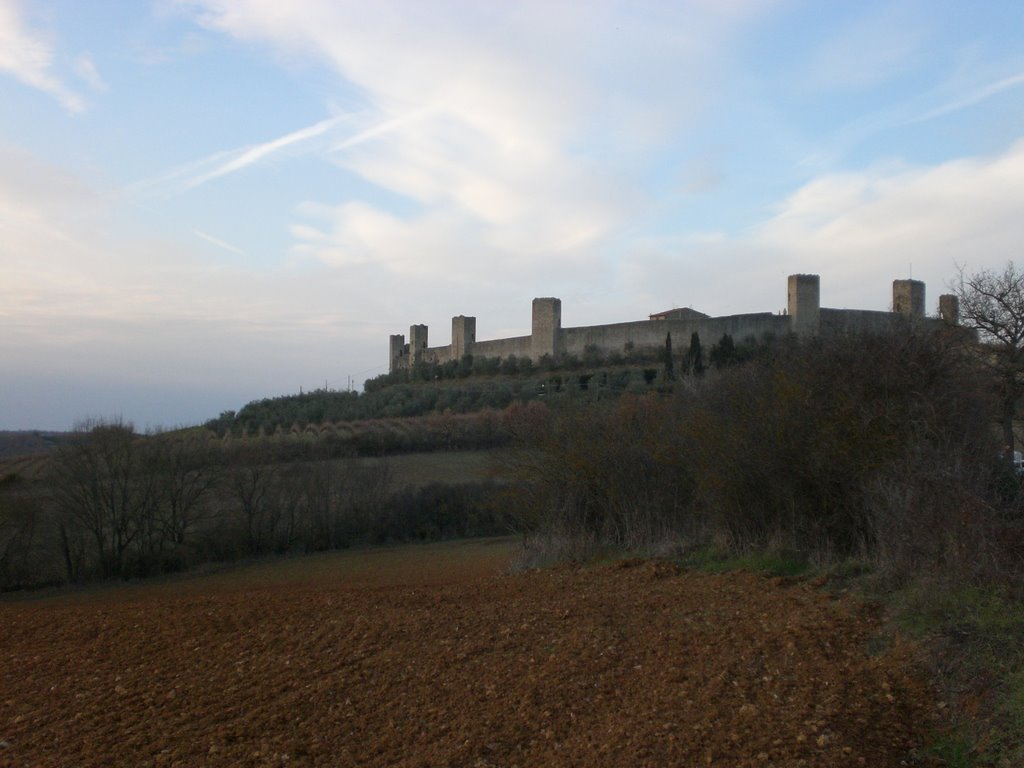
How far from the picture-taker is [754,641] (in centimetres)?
668

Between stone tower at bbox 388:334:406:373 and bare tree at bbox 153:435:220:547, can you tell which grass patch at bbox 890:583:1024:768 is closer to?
bare tree at bbox 153:435:220:547

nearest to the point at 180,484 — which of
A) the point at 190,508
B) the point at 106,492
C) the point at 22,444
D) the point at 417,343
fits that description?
the point at 190,508

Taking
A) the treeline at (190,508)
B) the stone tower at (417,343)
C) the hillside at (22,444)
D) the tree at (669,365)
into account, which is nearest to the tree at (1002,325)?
the treeline at (190,508)

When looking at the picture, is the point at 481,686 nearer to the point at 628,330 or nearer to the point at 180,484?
the point at 180,484

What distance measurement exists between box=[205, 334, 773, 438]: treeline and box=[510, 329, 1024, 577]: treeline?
25868 mm

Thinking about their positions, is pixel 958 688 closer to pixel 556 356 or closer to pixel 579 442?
pixel 579 442

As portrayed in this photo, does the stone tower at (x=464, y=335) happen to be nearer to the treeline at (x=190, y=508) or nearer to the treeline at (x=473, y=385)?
the treeline at (x=473, y=385)

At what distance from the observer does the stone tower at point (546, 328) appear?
192ft

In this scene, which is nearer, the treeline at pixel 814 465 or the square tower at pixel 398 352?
the treeline at pixel 814 465

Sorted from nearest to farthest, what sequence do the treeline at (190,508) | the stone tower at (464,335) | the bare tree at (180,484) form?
the treeline at (190,508) < the bare tree at (180,484) < the stone tower at (464,335)

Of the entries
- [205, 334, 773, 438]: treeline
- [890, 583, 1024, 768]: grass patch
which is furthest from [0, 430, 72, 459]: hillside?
[890, 583, 1024, 768]: grass patch

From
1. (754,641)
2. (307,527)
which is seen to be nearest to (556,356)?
(307,527)

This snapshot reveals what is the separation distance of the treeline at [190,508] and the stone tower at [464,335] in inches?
1111

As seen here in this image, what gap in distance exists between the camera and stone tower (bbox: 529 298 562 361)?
58.6 meters
